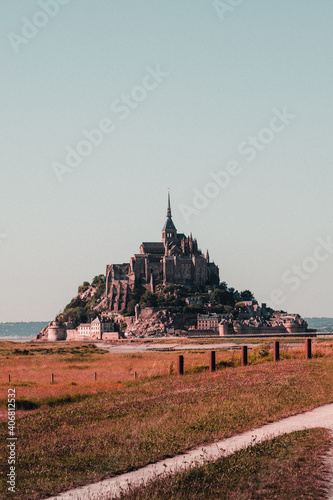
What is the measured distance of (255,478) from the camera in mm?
10594

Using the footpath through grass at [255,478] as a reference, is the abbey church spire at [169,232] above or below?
above

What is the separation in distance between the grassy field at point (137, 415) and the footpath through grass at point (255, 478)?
1600mm

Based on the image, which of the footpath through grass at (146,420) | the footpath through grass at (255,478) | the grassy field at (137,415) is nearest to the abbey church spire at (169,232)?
the grassy field at (137,415)

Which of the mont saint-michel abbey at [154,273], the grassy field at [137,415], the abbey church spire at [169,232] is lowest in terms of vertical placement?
the grassy field at [137,415]

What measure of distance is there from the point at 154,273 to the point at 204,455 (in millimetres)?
158513

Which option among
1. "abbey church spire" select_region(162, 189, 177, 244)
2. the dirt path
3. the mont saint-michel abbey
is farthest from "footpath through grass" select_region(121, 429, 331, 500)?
"abbey church spire" select_region(162, 189, 177, 244)

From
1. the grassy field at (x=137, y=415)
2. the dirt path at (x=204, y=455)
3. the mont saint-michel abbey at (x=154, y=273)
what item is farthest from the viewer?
the mont saint-michel abbey at (x=154, y=273)

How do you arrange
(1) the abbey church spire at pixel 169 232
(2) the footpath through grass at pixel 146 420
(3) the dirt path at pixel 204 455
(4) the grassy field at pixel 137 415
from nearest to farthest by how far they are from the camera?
(3) the dirt path at pixel 204 455 → (2) the footpath through grass at pixel 146 420 → (4) the grassy field at pixel 137 415 → (1) the abbey church spire at pixel 169 232

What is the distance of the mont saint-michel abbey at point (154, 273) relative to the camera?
170 meters

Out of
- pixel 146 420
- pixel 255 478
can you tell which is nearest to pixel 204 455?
pixel 255 478

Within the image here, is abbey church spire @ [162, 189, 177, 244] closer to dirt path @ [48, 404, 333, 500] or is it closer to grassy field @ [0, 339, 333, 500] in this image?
grassy field @ [0, 339, 333, 500]

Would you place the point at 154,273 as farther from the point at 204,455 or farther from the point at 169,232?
the point at 204,455

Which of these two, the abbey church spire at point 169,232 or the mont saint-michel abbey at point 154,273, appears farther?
the abbey church spire at point 169,232

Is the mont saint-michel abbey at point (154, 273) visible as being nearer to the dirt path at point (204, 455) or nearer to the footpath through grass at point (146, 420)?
the footpath through grass at point (146, 420)
